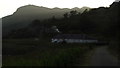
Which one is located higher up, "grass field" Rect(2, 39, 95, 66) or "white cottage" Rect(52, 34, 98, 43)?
"grass field" Rect(2, 39, 95, 66)

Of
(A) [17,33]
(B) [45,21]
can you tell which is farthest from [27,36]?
(B) [45,21]

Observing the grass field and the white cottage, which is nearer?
the grass field

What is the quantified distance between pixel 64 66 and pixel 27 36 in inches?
2940

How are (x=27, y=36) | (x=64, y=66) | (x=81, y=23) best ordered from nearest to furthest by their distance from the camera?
(x=64, y=66), (x=27, y=36), (x=81, y=23)

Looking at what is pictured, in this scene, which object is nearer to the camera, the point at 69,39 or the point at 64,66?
the point at 64,66

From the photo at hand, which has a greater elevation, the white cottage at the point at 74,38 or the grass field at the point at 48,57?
the grass field at the point at 48,57

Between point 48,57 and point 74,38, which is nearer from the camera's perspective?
point 48,57

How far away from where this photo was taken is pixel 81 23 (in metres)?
98.4

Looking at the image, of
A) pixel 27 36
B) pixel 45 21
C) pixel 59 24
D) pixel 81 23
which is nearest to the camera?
pixel 27 36

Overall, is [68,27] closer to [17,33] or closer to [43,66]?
[17,33]

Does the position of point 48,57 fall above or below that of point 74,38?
above

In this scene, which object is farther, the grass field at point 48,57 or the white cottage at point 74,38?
the white cottage at point 74,38

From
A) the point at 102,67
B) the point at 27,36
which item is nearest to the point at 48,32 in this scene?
the point at 27,36

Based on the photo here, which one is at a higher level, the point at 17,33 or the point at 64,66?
the point at 64,66
